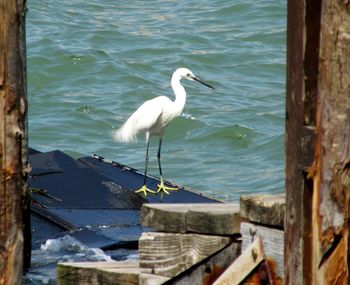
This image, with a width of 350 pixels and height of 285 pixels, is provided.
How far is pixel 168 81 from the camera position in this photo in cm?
1891

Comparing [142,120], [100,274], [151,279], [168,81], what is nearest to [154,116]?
[142,120]

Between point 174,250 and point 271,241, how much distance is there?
1.87 ft

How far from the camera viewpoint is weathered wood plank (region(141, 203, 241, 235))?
5.02 meters

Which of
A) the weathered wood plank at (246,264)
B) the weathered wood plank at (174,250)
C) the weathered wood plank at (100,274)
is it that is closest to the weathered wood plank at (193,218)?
the weathered wood plank at (174,250)

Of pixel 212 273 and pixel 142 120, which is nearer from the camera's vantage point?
pixel 212 273

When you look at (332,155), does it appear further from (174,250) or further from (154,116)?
(154,116)

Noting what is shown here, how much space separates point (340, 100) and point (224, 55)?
15.7 metres

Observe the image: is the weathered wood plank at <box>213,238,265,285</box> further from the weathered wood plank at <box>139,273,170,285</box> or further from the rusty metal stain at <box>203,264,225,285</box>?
the weathered wood plank at <box>139,273,170,285</box>

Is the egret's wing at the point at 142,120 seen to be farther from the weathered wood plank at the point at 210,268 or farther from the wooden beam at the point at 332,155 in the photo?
the wooden beam at the point at 332,155

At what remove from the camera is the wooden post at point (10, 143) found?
4.86 metres

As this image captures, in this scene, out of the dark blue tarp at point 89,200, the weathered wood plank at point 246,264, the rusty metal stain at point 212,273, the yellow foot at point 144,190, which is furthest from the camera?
the yellow foot at point 144,190

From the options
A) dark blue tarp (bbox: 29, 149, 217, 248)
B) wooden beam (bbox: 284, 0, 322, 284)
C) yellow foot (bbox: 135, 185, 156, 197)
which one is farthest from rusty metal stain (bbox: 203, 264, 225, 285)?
yellow foot (bbox: 135, 185, 156, 197)

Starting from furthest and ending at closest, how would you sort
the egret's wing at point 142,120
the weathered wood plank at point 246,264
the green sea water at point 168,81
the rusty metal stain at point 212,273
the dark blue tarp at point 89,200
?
the green sea water at point 168,81 → the egret's wing at point 142,120 → the dark blue tarp at point 89,200 → the rusty metal stain at point 212,273 → the weathered wood plank at point 246,264

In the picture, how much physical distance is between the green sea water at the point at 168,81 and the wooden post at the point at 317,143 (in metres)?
9.16
